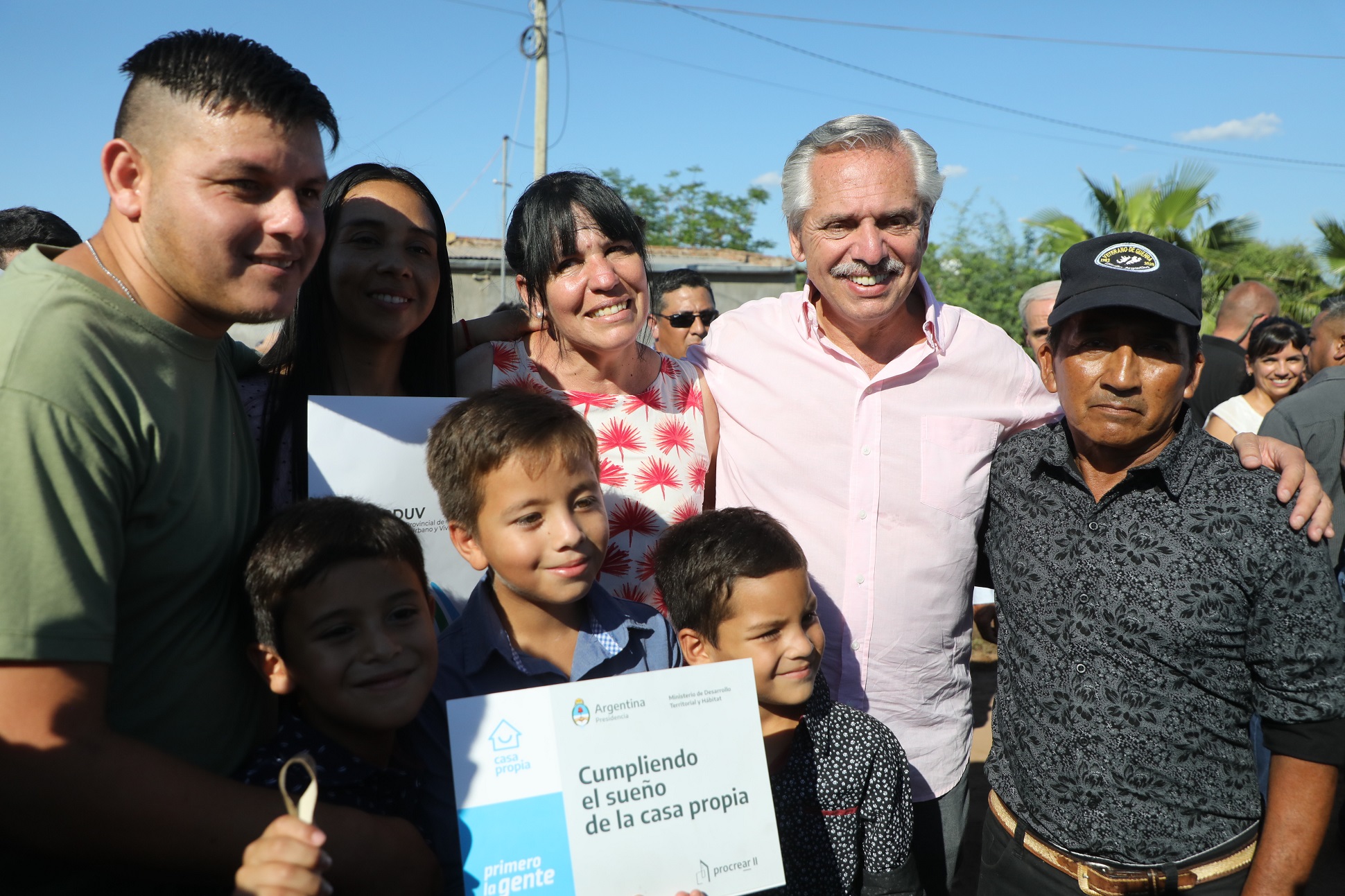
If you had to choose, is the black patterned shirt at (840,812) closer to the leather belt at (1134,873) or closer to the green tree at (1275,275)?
the leather belt at (1134,873)

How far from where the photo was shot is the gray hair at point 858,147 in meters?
2.91

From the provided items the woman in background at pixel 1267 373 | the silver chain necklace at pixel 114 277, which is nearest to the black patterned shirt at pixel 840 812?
the silver chain necklace at pixel 114 277

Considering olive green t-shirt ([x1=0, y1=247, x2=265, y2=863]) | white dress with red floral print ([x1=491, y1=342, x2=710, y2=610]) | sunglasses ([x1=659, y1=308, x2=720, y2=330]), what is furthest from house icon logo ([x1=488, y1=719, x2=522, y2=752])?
sunglasses ([x1=659, y1=308, x2=720, y2=330])

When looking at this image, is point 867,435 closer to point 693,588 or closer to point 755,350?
point 755,350

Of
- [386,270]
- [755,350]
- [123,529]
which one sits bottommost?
[123,529]

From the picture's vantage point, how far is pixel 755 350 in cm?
314

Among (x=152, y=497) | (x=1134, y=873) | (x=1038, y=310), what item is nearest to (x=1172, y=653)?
(x=1134, y=873)

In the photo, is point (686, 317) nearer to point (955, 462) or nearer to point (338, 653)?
point (955, 462)

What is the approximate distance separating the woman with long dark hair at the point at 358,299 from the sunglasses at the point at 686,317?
471cm

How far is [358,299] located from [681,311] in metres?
5.04

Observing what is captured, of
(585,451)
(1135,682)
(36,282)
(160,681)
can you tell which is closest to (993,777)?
(1135,682)

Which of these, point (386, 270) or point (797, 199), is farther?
point (797, 199)

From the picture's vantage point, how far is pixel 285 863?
56.6 inches

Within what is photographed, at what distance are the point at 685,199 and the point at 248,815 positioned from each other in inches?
1392
